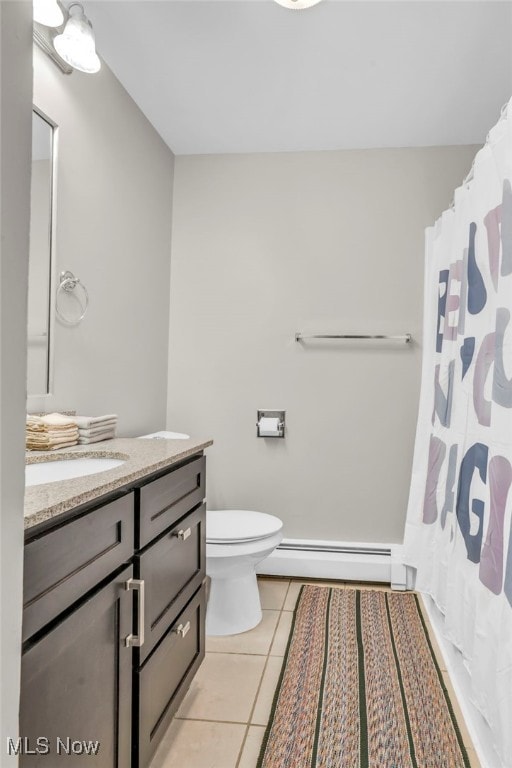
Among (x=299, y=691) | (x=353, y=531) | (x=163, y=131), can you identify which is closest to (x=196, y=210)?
(x=163, y=131)

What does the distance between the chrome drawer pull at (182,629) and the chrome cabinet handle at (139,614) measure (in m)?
0.34

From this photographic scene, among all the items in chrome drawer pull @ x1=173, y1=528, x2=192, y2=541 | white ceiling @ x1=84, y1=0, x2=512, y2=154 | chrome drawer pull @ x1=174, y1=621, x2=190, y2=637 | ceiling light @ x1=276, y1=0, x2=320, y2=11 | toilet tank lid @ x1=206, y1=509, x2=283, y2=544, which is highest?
white ceiling @ x1=84, y1=0, x2=512, y2=154

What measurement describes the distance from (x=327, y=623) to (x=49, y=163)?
6.98 ft

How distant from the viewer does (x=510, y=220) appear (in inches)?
59.4

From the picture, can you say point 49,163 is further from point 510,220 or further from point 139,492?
point 510,220

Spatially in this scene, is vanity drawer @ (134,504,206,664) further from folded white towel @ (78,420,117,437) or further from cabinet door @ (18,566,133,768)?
folded white towel @ (78,420,117,437)

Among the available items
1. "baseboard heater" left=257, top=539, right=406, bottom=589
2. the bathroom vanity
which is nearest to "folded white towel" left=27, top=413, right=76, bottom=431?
the bathroom vanity

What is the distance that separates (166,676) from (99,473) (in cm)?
67

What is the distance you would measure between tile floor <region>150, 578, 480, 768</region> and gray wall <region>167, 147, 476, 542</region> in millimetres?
760

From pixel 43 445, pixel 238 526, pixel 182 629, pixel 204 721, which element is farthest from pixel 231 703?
pixel 43 445

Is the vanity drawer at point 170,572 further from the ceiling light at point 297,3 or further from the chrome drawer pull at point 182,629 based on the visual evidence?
the ceiling light at point 297,3

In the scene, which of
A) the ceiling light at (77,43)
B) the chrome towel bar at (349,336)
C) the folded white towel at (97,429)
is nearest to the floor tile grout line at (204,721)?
the folded white towel at (97,429)

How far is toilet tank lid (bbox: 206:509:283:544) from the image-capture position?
91.4 inches

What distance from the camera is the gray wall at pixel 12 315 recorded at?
540 millimetres
